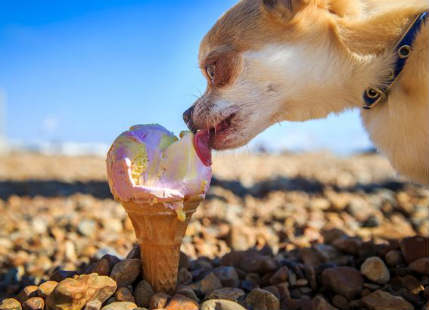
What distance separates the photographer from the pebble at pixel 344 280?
1.71 metres

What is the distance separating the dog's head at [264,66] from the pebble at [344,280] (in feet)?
2.62

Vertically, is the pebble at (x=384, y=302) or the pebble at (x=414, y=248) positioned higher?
the pebble at (x=414, y=248)

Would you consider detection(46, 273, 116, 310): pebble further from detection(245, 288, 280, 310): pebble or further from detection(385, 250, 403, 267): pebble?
detection(385, 250, 403, 267): pebble

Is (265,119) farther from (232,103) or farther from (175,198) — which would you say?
(175,198)

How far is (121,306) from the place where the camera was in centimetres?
134

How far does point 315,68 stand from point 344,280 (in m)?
1.05

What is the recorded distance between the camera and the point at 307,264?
203 cm

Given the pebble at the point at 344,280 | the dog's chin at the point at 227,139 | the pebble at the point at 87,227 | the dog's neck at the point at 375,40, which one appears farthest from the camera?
the pebble at the point at 87,227

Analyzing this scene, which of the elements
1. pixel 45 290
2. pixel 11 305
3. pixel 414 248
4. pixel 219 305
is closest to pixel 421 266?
pixel 414 248

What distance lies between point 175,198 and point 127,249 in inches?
45.5

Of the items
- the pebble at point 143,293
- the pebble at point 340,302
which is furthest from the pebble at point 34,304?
the pebble at point 340,302

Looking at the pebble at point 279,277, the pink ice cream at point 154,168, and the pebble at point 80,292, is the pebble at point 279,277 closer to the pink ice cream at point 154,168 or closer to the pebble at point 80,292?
the pink ice cream at point 154,168

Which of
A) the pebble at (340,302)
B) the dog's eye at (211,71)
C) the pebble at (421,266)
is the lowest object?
the pebble at (340,302)

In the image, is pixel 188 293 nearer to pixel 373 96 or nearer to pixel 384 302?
pixel 384 302
